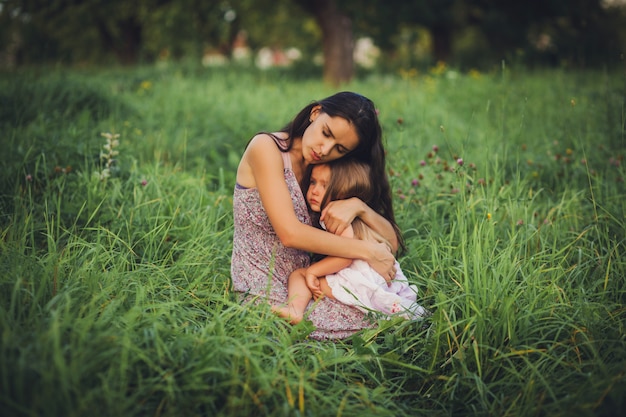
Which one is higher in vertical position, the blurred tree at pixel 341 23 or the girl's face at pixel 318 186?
the blurred tree at pixel 341 23

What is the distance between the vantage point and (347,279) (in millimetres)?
2424

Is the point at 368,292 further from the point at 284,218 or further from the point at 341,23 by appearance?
the point at 341,23

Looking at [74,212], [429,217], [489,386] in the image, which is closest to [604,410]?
[489,386]

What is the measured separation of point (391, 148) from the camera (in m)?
4.36

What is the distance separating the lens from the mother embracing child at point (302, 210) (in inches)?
91.7

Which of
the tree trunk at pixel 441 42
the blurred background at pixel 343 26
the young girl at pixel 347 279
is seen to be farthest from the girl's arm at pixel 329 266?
the tree trunk at pixel 441 42

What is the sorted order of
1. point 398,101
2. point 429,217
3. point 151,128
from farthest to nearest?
point 398,101 → point 151,128 → point 429,217

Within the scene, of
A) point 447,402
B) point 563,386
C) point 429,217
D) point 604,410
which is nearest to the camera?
point 604,410

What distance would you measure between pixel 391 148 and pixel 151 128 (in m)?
2.24

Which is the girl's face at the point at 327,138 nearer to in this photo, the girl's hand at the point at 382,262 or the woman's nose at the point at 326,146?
the woman's nose at the point at 326,146

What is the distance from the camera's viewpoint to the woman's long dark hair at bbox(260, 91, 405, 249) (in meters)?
2.38

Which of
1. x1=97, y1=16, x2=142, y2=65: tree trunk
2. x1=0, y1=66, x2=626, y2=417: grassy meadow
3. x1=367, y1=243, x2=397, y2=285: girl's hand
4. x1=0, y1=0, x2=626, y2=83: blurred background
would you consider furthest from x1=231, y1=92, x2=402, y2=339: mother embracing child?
x1=97, y1=16, x2=142, y2=65: tree trunk

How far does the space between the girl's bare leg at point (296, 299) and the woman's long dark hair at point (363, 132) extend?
0.47 meters

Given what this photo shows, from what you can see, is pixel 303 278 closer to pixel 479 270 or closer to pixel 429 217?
pixel 479 270
